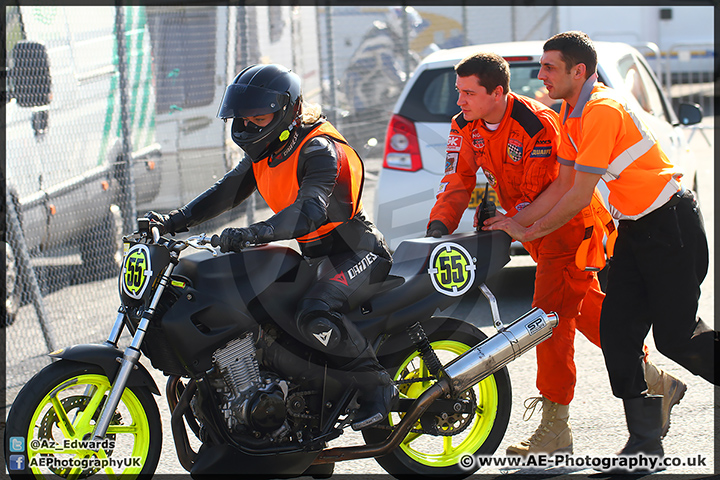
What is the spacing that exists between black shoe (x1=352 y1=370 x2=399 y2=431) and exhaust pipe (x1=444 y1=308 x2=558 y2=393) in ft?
0.86

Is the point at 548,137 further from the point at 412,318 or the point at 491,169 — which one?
the point at 412,318

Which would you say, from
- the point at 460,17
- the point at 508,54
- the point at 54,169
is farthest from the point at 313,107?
the point at 460,17

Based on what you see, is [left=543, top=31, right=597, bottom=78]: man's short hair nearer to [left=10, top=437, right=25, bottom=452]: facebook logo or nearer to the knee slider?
the knee slider

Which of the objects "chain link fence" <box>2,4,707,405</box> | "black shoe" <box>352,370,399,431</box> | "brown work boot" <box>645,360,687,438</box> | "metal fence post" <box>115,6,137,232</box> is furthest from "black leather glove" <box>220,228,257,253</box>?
"metal fence post" <box>115,6,137,232</box>

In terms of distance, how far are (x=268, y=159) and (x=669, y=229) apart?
178cm

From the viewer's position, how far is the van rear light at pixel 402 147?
6.49 m

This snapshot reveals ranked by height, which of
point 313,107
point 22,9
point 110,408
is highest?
point 22,9

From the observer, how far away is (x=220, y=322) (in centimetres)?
343

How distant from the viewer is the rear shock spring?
379 cm

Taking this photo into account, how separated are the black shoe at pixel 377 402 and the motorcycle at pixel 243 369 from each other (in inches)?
2.0

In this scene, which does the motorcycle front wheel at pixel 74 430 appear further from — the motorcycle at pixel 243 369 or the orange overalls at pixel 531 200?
the orange overalls at pixel 531 200

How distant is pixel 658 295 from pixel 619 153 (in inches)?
26.0

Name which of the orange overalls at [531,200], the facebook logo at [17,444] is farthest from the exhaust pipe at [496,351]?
the facebook logo at [17,444]

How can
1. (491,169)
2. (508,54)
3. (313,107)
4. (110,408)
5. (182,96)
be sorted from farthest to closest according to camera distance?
1. (182,96)
2. (508,54)
3. (491,169)
4. (313,107)
5. (110,408)
